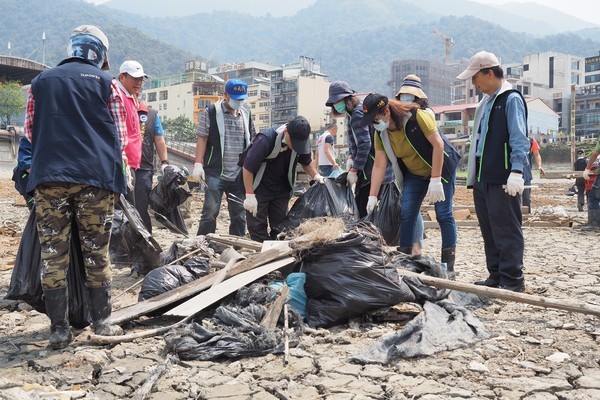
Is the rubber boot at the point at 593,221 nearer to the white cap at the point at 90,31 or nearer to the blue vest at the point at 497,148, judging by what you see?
the blue vest at the point at 497,148

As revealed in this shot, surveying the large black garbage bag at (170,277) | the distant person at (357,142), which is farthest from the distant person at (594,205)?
the large black garbage bag at (170,277)

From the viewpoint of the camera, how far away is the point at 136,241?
15.3 ft

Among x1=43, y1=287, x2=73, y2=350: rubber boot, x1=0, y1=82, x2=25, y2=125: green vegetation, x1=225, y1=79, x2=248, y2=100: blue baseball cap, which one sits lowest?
x1=43, y1=287, x2=73, y2=350: rubber boot

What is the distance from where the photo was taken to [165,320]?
3.62m

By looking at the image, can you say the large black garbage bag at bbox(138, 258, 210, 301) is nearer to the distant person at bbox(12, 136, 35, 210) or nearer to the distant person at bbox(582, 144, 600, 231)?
the distant person at bbox(12, 136, 35, 210)

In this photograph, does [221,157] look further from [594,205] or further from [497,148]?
[594,205]

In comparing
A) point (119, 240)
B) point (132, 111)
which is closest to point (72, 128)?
point (132, 111)

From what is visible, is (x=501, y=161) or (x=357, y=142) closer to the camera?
(x=501, y=161)

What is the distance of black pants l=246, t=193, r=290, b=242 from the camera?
495cm

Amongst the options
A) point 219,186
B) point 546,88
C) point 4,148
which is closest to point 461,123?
point 546,88

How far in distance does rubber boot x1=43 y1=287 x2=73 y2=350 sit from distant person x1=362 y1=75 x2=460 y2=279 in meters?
2.41

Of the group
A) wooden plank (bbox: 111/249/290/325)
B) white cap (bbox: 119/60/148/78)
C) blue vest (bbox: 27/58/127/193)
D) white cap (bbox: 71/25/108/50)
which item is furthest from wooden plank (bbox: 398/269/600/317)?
white cap (bbox: 119/60/148/78)

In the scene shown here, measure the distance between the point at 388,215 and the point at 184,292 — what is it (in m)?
1.96

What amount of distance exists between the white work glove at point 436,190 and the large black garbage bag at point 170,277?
1.78m
